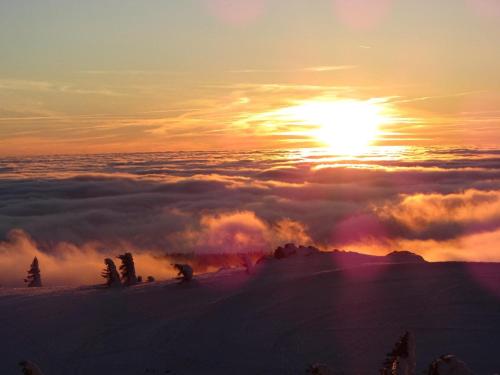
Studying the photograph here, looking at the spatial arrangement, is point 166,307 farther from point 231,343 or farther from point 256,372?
point 256,372

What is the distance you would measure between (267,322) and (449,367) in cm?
596

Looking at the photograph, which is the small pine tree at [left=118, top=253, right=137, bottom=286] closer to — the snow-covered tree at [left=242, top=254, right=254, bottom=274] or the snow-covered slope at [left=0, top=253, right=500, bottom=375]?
the snow-covered slope at [left=0, top=253, right=500, bottom=375]

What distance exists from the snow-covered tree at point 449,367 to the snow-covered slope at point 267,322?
2.43 meters

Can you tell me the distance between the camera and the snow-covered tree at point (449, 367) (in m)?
8.90

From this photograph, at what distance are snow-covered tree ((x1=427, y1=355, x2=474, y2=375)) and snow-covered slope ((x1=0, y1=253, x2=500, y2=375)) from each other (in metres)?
2.43

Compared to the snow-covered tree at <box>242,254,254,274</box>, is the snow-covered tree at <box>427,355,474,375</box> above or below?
below

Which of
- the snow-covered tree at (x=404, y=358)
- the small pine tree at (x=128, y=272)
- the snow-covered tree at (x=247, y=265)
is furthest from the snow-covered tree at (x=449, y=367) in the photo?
the small pine tree at (x=128, y=272)

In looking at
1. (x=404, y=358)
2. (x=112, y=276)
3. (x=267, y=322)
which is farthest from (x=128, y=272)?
(x=404, y=358)

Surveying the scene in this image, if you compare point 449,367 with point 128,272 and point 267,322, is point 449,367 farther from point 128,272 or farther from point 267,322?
point 128,272

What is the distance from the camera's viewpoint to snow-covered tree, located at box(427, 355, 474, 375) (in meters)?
8.90

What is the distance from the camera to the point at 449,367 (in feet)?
29.5

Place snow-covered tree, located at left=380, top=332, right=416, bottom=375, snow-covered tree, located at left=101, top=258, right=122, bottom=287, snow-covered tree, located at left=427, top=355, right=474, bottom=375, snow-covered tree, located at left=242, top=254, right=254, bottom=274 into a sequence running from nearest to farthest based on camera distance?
snow-covered tree, located at left=427, top=355, right=474, bottom=375, snow-covered tree, located at left=380, top=332, right=416, bottom=375, snow-covered tree, located at left=242, top=254, right=254, bottom=274, snow-covered tree, located at left=101, top=258, right=122, bottom=287

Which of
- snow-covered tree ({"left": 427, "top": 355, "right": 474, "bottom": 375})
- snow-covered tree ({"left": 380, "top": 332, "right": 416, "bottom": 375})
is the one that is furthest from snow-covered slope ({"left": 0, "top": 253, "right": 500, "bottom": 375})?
snow-covered tree ({"left": 427, "top": 355, "right": 474, "bottom": 375})

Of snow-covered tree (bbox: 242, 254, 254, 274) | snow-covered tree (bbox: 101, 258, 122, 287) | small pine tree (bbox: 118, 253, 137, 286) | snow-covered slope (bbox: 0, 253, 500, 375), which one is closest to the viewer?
snow-covered slope (bbox: 0, 253, 500, 375)
